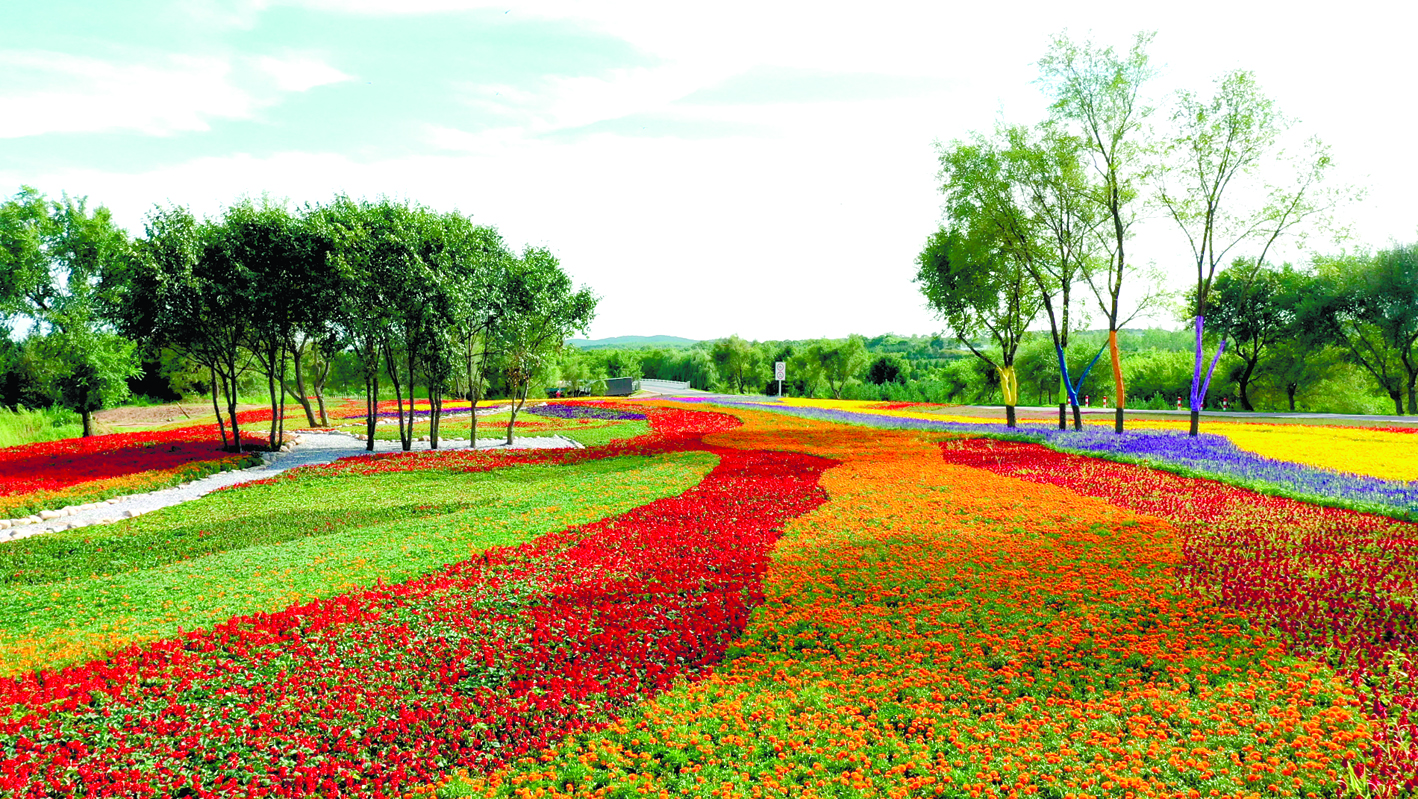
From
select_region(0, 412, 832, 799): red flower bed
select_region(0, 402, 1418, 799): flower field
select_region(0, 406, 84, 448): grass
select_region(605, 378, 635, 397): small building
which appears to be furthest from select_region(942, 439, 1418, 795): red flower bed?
select_region(605, 378, 635, 397): small building

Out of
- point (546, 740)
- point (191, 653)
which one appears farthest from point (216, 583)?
point (546, 740)

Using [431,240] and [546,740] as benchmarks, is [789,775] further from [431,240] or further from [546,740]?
[431,240]

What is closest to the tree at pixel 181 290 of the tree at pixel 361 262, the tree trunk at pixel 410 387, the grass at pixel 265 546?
the tree at pixel 361 262

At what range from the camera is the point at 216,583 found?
447 inches

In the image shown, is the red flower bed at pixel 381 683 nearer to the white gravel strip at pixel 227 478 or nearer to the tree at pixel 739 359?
the white gravel strip at pixel 227 478

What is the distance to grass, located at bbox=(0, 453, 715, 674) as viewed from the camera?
32.1 feet

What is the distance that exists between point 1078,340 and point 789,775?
8350 centimetres

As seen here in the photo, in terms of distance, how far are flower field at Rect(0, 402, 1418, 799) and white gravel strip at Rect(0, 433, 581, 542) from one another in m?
2.54

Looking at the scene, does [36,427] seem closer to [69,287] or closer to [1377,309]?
[69,287]

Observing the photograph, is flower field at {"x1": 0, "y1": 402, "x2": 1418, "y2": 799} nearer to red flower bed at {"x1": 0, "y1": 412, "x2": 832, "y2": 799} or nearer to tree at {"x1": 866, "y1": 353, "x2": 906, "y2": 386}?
red flower bed at {"x1": 0, "y1": 412, "x2": 832, "y2": 799}

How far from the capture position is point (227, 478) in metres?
22.6

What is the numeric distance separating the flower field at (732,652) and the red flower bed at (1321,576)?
0.06 m

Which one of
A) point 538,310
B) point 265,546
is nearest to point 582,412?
point 538,310

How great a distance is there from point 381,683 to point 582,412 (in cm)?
4197
